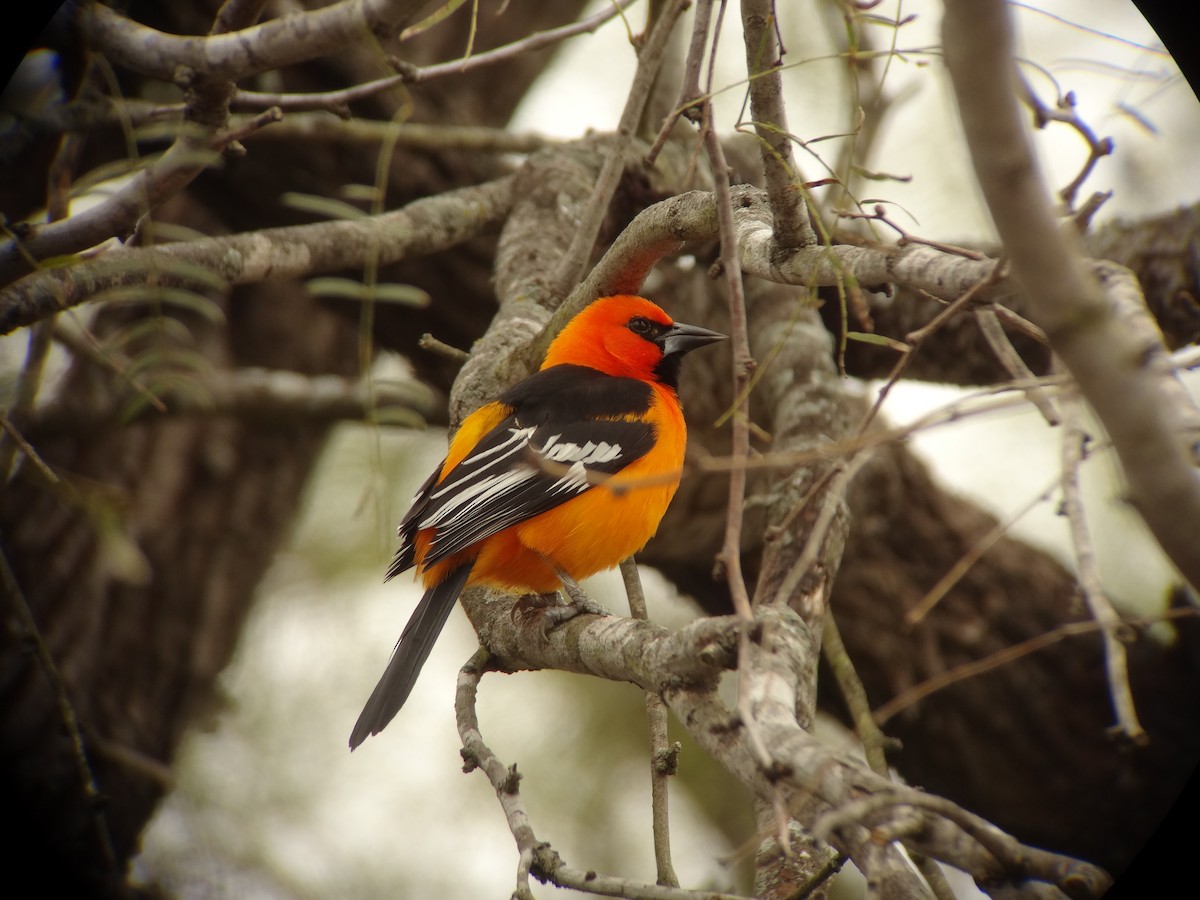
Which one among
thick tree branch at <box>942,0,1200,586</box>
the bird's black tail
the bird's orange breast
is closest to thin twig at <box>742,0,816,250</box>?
thick tree branch at <box>942,0,1200,586</box>

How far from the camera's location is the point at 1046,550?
457 cm

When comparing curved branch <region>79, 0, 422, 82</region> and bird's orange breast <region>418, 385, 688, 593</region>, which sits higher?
curved branch <region>79, 0, 422, 82</region>

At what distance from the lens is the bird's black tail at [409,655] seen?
2.79 m

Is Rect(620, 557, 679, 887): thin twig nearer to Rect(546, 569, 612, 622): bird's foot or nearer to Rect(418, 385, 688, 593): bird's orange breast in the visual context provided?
Rect(546, 569, 612, 622): bird's foot

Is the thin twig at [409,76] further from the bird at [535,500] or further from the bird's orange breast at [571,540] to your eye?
the bird's orange breast at [571,540]

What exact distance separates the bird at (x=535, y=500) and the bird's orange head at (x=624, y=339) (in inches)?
9.0

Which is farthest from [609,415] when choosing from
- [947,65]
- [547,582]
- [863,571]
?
[947,65]

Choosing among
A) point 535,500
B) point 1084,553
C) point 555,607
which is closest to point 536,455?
point 535,500

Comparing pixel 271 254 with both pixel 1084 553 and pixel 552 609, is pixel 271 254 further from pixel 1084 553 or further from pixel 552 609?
pixel 1084 553

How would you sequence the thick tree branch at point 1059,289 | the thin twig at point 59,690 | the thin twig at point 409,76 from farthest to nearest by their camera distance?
the thin twig at point 409,76
the thin twig at point 59,690
the thick tree branch at point 1059,289

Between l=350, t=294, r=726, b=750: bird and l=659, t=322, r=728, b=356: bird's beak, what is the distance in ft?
1.01

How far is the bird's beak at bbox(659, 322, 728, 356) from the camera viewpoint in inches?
153

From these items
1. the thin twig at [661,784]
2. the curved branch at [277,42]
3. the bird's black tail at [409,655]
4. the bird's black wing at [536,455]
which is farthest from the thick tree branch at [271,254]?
the thin twig at [661,784]

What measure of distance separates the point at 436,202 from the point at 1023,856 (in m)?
3.31
